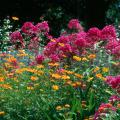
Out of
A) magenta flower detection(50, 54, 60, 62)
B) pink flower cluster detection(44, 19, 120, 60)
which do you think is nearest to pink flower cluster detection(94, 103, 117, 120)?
pink flower cluster detection(44, 19, 120, 60)

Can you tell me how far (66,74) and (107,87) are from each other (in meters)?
0.74

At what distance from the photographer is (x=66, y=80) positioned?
795cm

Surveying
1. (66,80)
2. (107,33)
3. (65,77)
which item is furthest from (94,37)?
(65,77)

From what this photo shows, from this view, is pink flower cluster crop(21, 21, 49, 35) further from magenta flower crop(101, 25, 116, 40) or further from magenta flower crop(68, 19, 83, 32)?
magenta flower crop(101, 25, 116, 40)

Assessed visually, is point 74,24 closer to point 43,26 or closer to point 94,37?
point 43,26

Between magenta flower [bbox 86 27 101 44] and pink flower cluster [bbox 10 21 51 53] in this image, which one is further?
pink flower cluster [bbox 10 21 51 53]

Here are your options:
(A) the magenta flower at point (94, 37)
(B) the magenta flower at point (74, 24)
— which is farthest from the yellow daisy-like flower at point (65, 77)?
(B) the magenta flower at point (74, 24)

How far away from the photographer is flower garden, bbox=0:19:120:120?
7.21m

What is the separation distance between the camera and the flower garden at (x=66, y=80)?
23.7 feet

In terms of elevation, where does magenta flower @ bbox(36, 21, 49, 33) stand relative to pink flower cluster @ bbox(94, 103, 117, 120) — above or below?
above

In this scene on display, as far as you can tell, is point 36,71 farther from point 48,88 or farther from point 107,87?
point 107,87

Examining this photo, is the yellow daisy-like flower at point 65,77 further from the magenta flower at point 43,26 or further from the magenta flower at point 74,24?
the magenta flower at point 43,26

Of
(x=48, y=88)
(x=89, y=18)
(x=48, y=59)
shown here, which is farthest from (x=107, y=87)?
(x=89, y=18)

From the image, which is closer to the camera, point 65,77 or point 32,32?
point 65,77
